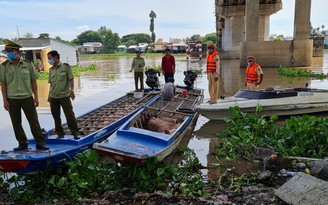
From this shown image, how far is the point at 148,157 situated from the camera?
5.00 meters

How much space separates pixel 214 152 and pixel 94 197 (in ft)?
9.94

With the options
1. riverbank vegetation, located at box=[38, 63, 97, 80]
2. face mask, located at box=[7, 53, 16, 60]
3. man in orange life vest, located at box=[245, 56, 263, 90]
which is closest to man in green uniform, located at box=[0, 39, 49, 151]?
face mask, located at box=[7, 53, 16, 60]

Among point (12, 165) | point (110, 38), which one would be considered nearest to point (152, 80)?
point (12, 165)

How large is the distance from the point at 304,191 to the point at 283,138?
2.55 metres

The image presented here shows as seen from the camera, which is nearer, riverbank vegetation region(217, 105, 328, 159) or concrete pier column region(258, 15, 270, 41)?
riverbank vegetation region(217, 105, 328, 159)

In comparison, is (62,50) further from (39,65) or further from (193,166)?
(193,166)

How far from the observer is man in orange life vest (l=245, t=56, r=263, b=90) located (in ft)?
33.8

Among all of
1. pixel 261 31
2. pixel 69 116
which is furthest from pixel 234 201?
pixel 261 31

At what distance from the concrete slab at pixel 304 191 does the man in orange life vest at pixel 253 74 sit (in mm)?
6297

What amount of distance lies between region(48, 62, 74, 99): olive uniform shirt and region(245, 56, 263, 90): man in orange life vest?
633cm

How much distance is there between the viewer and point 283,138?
257 inches

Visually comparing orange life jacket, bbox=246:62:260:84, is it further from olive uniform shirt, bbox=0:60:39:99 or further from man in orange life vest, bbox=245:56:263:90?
olive uniform shirt, bbox=0:60:39:99

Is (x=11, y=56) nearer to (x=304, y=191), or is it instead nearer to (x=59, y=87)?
(x=59, y=87)

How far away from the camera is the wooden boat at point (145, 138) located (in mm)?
4996
